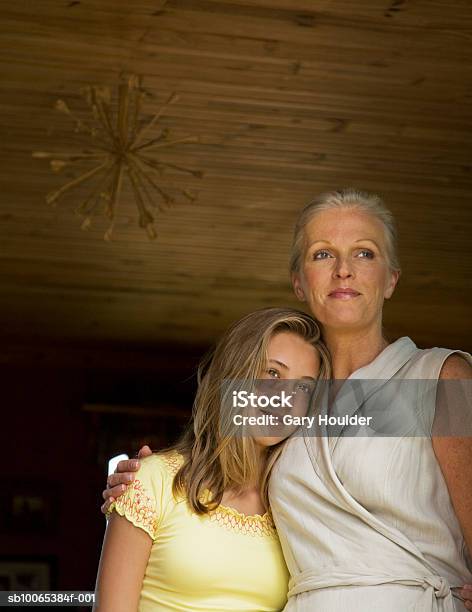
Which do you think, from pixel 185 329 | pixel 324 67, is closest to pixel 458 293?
pixel 185 329

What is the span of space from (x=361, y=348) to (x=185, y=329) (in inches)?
191

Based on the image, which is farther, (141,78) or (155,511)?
(141,78)

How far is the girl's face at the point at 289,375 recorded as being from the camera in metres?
1.91

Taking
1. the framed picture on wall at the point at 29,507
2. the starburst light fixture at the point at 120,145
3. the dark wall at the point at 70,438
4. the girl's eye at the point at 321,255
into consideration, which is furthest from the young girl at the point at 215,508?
the framed picture on wall at the point at 29,507

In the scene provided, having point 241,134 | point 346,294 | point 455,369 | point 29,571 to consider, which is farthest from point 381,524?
point 29,571

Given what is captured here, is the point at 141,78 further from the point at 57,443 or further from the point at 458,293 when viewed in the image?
the point at 57,443

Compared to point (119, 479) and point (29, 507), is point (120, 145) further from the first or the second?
point (29, 507)

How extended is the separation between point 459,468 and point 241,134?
8.88 feet

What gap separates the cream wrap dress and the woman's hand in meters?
0.27

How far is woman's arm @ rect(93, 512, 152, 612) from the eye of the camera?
5.90ft

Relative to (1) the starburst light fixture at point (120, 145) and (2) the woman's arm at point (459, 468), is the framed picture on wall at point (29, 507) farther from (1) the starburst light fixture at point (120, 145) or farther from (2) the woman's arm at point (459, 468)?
(2) the woman's arm at point (459, 468)

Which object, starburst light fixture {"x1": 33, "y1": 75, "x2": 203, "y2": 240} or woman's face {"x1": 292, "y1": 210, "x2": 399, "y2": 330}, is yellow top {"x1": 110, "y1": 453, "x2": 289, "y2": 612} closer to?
woman's face {"x1": 292, "y1": 210, "x2": 399, "y2": 330}

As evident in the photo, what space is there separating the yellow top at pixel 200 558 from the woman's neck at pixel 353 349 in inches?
11.8

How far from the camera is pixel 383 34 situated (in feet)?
12.0
